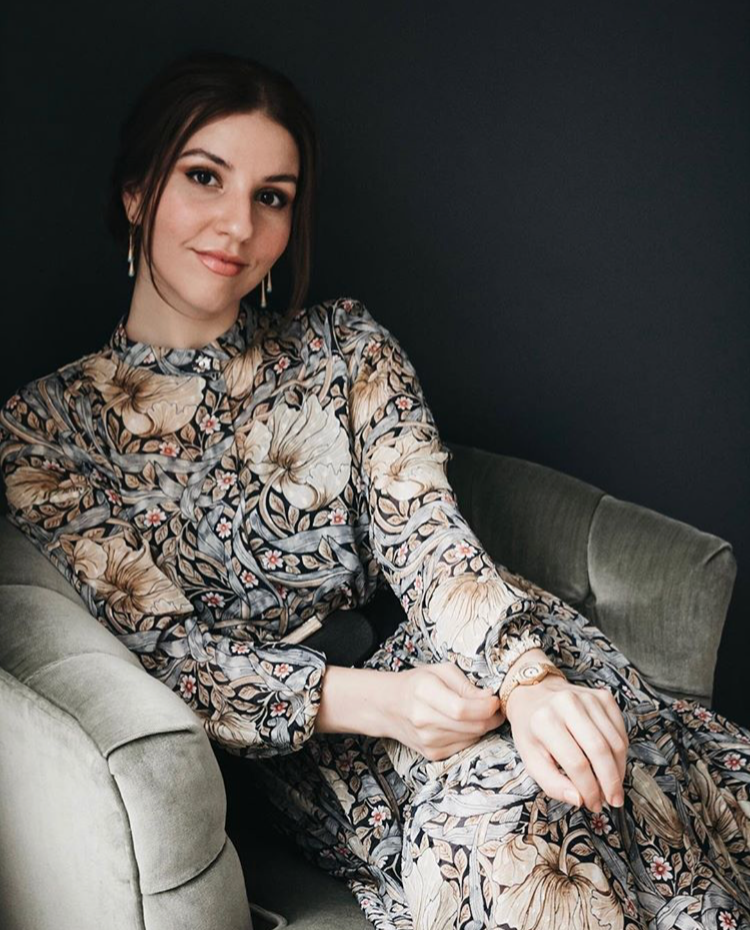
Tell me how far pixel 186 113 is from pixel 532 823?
36.6 inches

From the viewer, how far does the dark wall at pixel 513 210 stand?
1.71 m

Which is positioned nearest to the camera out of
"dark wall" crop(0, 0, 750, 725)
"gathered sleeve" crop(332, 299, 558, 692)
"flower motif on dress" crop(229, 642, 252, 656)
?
"gathered sleeve" crop(332, 299, 558, 692)

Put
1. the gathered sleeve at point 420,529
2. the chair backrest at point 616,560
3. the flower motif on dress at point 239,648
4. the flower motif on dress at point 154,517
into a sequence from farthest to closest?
the chair backrest at point 616,560 → the flower motif on dress at point 154,517 → the flower motif on dress at point 239,648 → the gathered sleeve at point 420,529

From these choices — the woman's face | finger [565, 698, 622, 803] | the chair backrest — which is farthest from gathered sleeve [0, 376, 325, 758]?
the chair backrest

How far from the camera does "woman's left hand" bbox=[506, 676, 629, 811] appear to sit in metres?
1.01

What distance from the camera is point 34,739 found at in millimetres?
1042

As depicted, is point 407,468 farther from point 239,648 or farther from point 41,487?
point 41,487

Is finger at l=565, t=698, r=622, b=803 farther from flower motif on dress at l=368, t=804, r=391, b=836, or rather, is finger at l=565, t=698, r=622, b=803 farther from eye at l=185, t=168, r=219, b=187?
eye at l=185, t=168, r=219, b=187

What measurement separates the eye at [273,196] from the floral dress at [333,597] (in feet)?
0.49

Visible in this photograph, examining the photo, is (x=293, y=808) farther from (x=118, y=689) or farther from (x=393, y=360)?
(x=393, y=360)

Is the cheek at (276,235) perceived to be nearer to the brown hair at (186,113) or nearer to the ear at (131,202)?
the brown hair at (186,113)

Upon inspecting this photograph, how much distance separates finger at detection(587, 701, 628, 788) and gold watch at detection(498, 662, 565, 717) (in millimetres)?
79

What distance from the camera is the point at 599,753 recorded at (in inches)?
40.1

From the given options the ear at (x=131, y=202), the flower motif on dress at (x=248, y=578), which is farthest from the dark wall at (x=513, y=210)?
the flower motif on dress at (x=248, y=578)
